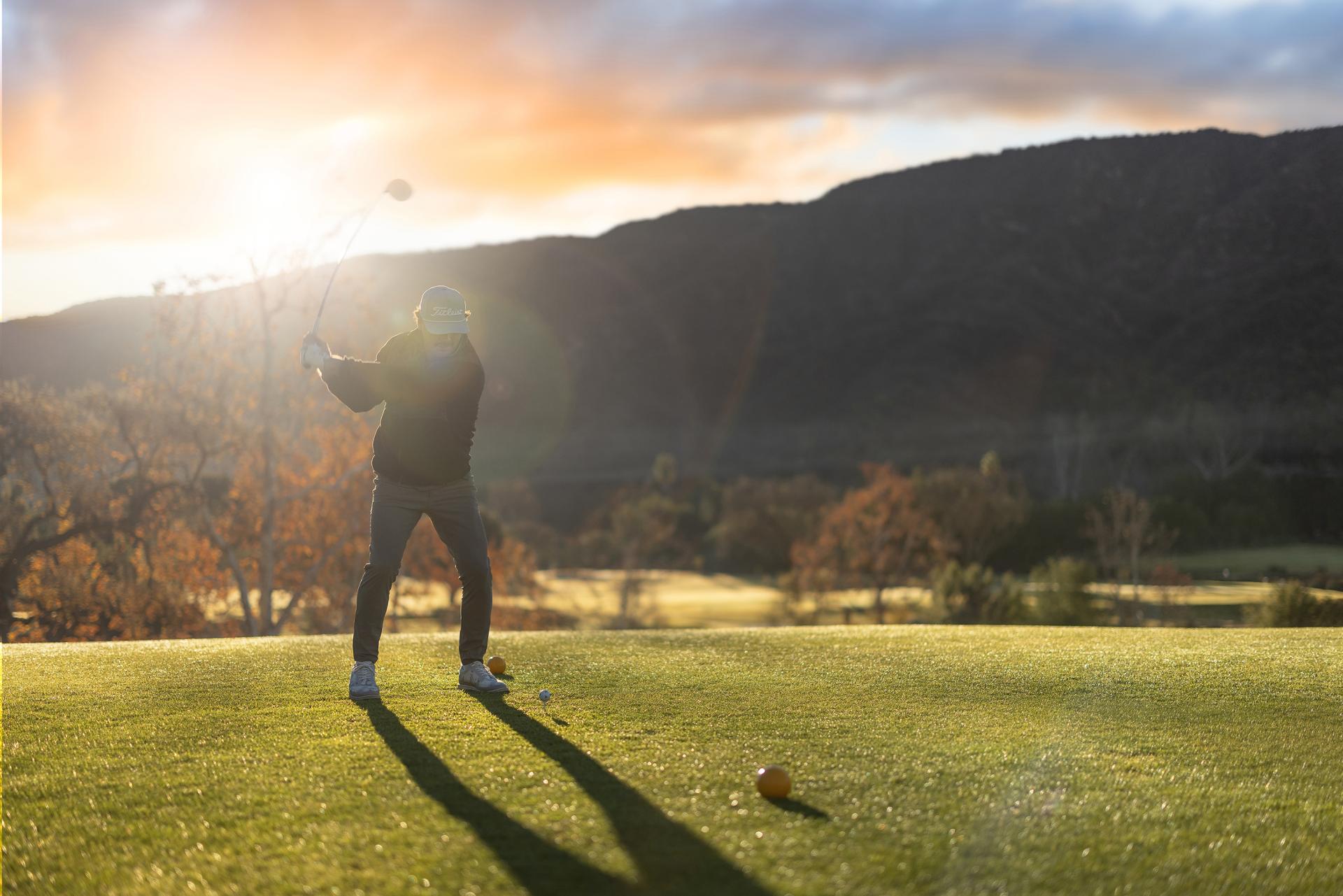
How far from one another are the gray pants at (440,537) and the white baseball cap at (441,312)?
35.9 inches

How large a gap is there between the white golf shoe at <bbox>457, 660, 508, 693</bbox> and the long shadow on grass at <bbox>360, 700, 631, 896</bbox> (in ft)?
5.53

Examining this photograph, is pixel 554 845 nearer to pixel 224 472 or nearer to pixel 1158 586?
pixel 224 472

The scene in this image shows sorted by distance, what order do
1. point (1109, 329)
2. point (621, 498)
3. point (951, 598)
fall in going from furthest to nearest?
point (1109, 329), point (621, 498), point (951, 598)

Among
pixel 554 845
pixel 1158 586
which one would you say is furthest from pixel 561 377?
pixel 554 845

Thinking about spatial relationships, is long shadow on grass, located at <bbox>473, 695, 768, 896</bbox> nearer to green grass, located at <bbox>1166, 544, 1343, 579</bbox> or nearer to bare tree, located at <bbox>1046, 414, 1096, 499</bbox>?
green grass, located at <bbox>1166, 544, 1343, 579</bbox>

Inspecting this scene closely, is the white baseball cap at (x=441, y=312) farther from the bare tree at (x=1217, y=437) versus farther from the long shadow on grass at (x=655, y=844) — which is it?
the bare tree at (x=1217, y=437)

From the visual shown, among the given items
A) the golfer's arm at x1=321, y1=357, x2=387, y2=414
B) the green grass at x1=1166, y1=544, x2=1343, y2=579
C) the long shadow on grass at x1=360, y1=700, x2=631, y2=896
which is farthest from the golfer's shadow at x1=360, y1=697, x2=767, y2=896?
the green grass at x1=1166, y1=544, x2=1343, y2=579

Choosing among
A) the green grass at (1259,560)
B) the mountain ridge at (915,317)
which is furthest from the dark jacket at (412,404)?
the mountain ridge at (915,317)

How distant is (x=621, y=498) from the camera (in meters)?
112

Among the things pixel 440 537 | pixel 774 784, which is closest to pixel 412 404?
pixel 440 537

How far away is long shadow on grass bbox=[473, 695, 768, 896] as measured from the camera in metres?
3.29

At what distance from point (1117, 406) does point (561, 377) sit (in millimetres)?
64878

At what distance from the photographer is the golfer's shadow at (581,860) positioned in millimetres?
3281

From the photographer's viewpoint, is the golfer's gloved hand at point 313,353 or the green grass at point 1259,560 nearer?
the golfer's gloved hand at point 313,353
